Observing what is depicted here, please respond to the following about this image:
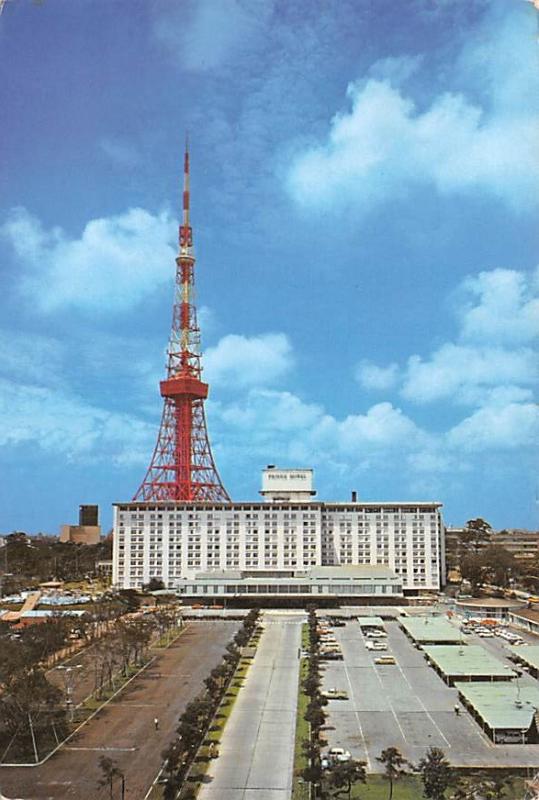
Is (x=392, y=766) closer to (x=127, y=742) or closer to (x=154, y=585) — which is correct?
(x=127, y=742)

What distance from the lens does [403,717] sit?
650 inches

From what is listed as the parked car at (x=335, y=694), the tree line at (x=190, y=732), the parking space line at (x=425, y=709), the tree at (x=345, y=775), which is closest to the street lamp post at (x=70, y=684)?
the tree line at (x=190, y=732)

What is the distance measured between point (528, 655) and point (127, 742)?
1140 centimetres

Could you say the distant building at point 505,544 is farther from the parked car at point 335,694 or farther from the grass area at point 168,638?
the parked car at point 335,694

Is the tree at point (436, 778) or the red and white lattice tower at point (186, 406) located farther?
the red and white lattice tower at point (186, 406)

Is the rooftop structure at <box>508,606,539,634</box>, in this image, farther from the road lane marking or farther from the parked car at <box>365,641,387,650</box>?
the road lane marking

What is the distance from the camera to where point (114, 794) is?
12164 millimetres

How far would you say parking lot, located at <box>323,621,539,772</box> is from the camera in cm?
1409

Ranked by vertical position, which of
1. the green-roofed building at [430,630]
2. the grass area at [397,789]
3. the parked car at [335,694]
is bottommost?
the grass area at [397,789]

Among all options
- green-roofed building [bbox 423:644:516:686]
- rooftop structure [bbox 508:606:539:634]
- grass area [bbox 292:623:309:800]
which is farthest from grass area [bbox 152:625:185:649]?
rooftop structure [bbox 508:606:539:634]

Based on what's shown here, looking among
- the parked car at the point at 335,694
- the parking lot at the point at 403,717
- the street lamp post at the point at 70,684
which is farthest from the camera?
the parked car at the point at 335,694

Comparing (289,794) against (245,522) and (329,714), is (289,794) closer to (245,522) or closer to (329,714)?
(329,714)

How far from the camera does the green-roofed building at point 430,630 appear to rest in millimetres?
24906

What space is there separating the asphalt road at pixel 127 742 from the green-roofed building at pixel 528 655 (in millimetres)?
7945
